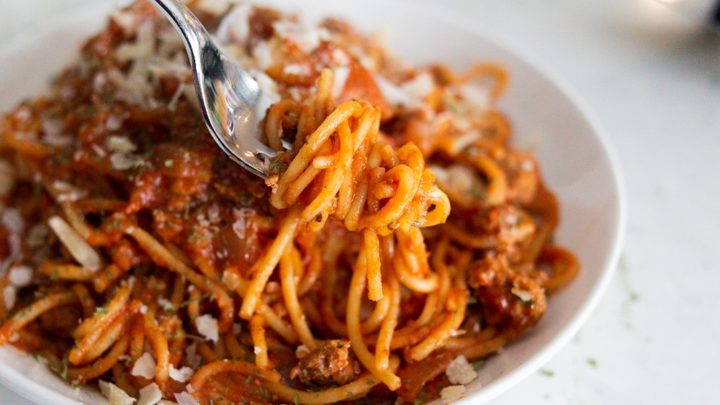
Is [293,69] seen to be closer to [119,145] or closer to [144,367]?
[119,145]

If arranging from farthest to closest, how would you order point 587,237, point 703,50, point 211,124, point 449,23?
point 703,50, point 449,23, point 587,237, point 211,124

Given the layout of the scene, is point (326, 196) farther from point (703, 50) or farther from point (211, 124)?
point (703, 50)

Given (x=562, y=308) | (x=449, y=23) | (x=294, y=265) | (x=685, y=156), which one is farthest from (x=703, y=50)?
(x=294, y=265)

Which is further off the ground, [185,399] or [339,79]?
[339,79]

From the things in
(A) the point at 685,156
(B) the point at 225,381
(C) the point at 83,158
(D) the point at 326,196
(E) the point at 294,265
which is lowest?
(A) the point at 685,156

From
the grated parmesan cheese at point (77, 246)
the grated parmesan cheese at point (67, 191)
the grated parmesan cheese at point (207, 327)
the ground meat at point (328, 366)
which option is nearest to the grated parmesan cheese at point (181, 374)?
the grated parmesan cheese at point (207, 327)

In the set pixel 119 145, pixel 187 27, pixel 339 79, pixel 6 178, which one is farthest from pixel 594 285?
pixel 6 178

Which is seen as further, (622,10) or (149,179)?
(622,10)

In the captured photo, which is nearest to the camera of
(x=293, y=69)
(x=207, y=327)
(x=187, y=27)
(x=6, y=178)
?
(x=187, y=27)
